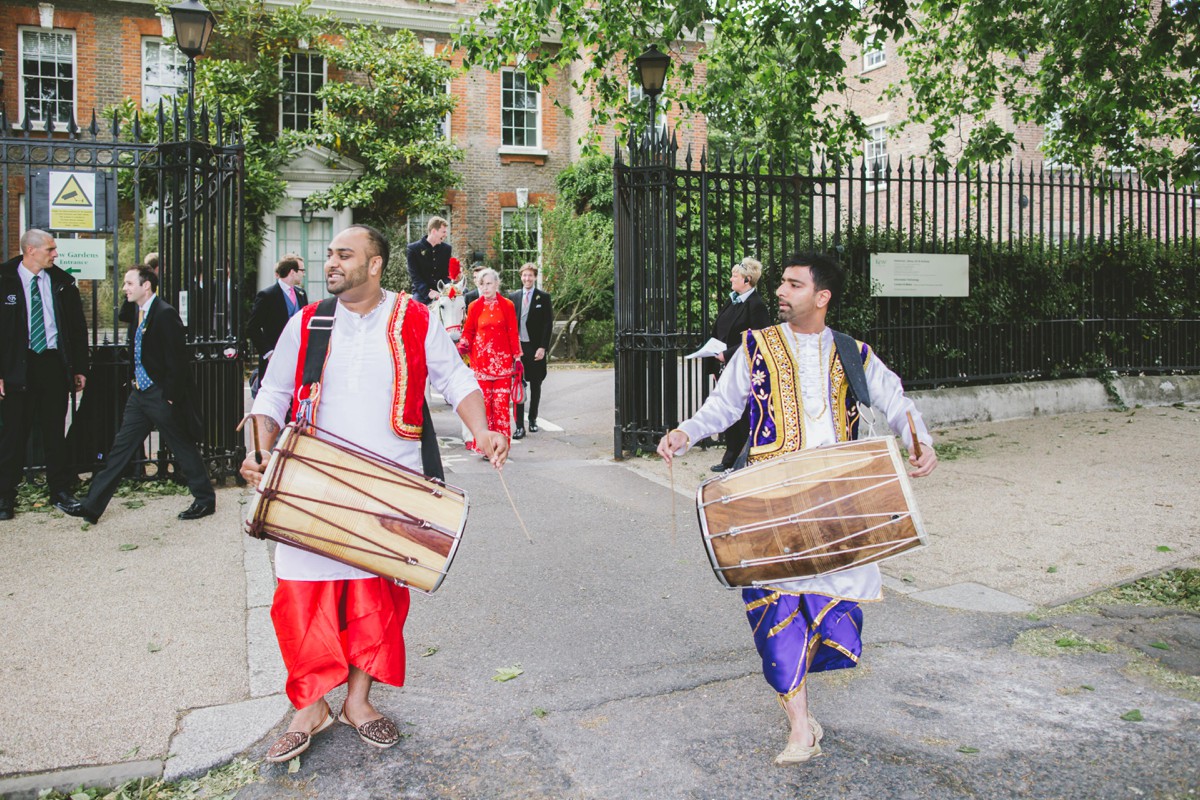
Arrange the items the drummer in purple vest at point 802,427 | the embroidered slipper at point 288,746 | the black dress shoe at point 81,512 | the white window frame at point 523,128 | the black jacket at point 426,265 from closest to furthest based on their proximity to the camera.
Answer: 1. the embroidered slipper at point 288,746
2. the drummer in purple vest at point 802,427
3. the black dress shoe at point 81,512
4. the black jacket at point 426,265
5. the white window frame at point 523,128

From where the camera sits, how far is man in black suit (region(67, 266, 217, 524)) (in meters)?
7.23

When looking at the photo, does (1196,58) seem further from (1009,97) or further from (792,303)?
(792,303)

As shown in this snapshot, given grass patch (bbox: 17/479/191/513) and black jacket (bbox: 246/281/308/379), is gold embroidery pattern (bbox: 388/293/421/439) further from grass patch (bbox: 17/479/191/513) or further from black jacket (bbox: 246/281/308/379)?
black jacket (bbox: 246/281/308/379)

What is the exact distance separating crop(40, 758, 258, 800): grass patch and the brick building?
1676 cm

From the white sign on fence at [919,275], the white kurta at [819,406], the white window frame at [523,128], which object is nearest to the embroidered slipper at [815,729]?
the white kurta at [819,406]

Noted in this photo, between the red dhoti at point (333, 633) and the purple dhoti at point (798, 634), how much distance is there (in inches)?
54.4

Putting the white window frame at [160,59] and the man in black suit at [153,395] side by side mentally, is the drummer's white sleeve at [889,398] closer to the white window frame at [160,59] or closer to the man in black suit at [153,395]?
the man in black suit at [153,395]

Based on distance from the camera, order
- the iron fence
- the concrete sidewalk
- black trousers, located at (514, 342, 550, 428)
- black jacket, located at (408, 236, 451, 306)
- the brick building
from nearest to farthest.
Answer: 1. the concrete sidewalk
2. the iron fence
3. black trousers, located at (514, 342, 550, 428)
4. black jacket, located at (408, 236, 451, 306)
5. the brick building

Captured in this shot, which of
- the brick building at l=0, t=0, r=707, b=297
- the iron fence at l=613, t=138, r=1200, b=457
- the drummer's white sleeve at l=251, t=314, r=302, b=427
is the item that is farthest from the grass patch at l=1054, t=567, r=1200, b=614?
the brick building at l=0, t=0, r=707, b=297

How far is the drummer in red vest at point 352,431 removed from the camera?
3.73 metres

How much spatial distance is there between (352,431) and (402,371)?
30 centimetres

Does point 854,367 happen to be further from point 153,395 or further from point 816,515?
point 153,395

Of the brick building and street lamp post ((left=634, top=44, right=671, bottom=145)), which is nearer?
street lamp post ((left=634, top=44, right=671, bottom=145))

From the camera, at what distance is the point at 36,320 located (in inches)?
294
